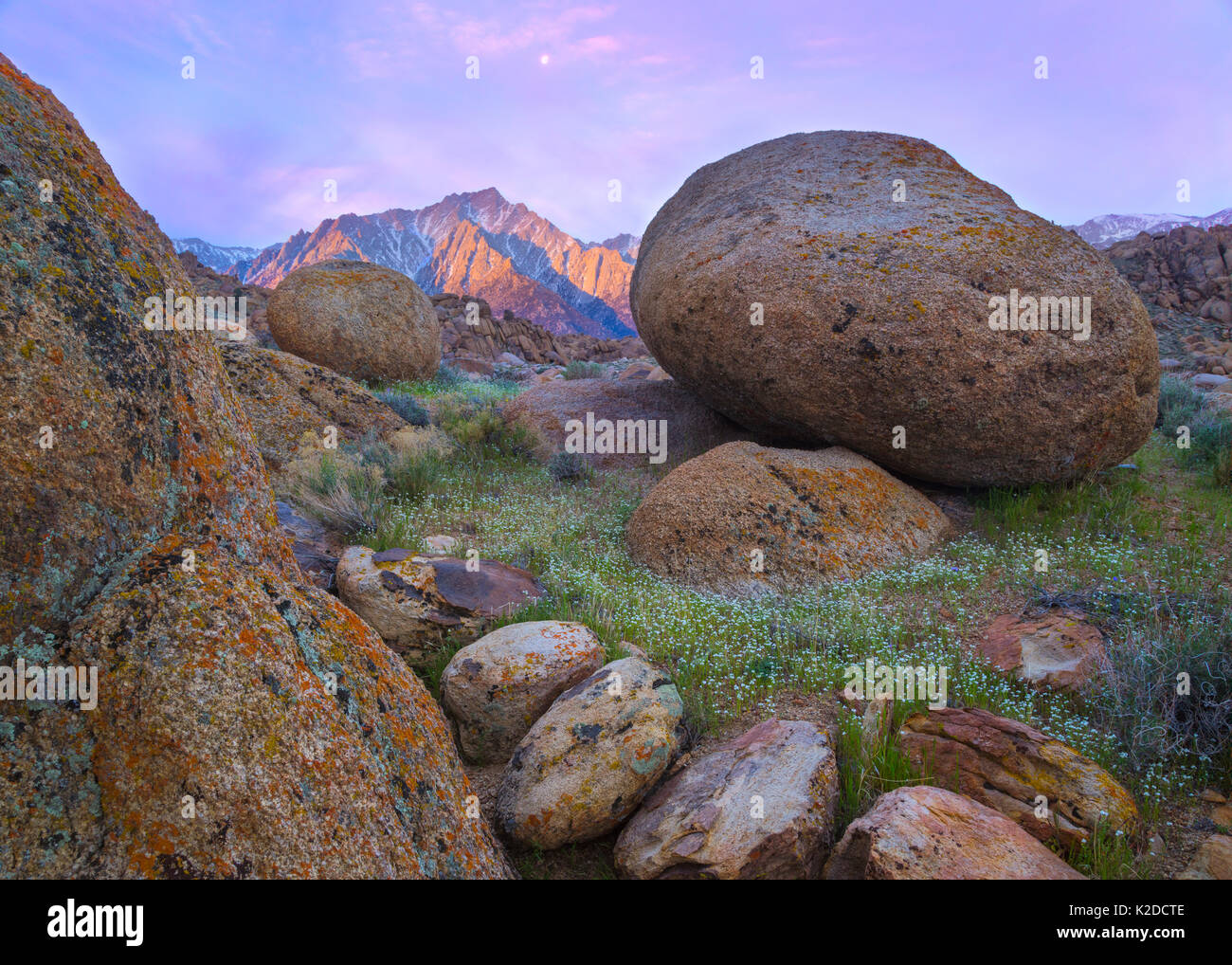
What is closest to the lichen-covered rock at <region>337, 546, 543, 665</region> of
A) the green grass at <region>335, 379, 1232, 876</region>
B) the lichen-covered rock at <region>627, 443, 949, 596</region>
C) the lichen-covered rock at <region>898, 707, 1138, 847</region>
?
the green grass at <region>335, 379, 1232, 876</region>

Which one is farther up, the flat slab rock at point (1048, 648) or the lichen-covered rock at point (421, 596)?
the lichen-covered rock at point (421, 596)

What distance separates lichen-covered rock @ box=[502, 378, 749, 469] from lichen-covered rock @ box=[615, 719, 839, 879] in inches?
234

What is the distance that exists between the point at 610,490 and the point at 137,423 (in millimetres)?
6027

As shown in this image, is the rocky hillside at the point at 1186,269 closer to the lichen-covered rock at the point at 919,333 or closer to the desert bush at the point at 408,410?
the lichen-covered rock at the point at 919,333

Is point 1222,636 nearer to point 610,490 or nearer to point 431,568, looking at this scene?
point 431,568

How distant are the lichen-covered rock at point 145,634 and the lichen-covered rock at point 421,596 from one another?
1.96 m

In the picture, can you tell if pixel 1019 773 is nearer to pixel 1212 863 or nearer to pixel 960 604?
pixel 1212 863

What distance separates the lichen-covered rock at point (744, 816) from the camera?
2.71 m

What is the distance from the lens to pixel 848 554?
235 inches

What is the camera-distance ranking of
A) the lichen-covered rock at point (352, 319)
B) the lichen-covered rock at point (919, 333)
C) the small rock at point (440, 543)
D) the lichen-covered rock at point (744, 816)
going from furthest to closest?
the lichen-covered rock at point (352, 319) < the lichen-covered rock at point (919, 333) < the small rock at point (440, 543) < the lichen-covered rock at point (744, 816)

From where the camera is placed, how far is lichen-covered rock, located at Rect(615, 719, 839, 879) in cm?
271

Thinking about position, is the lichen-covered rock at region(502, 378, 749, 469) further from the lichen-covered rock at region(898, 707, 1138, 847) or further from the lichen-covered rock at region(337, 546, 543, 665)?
the lichen-covered rock at region(898, 707, 1138, 847)

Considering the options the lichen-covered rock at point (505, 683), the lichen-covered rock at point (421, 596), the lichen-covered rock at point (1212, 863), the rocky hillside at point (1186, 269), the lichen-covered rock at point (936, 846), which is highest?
the rocky hillside at point (1186, 269)

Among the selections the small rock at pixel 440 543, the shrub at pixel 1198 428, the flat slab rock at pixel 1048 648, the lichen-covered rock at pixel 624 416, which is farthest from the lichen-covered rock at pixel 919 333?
the small rock at pixel 440 543
